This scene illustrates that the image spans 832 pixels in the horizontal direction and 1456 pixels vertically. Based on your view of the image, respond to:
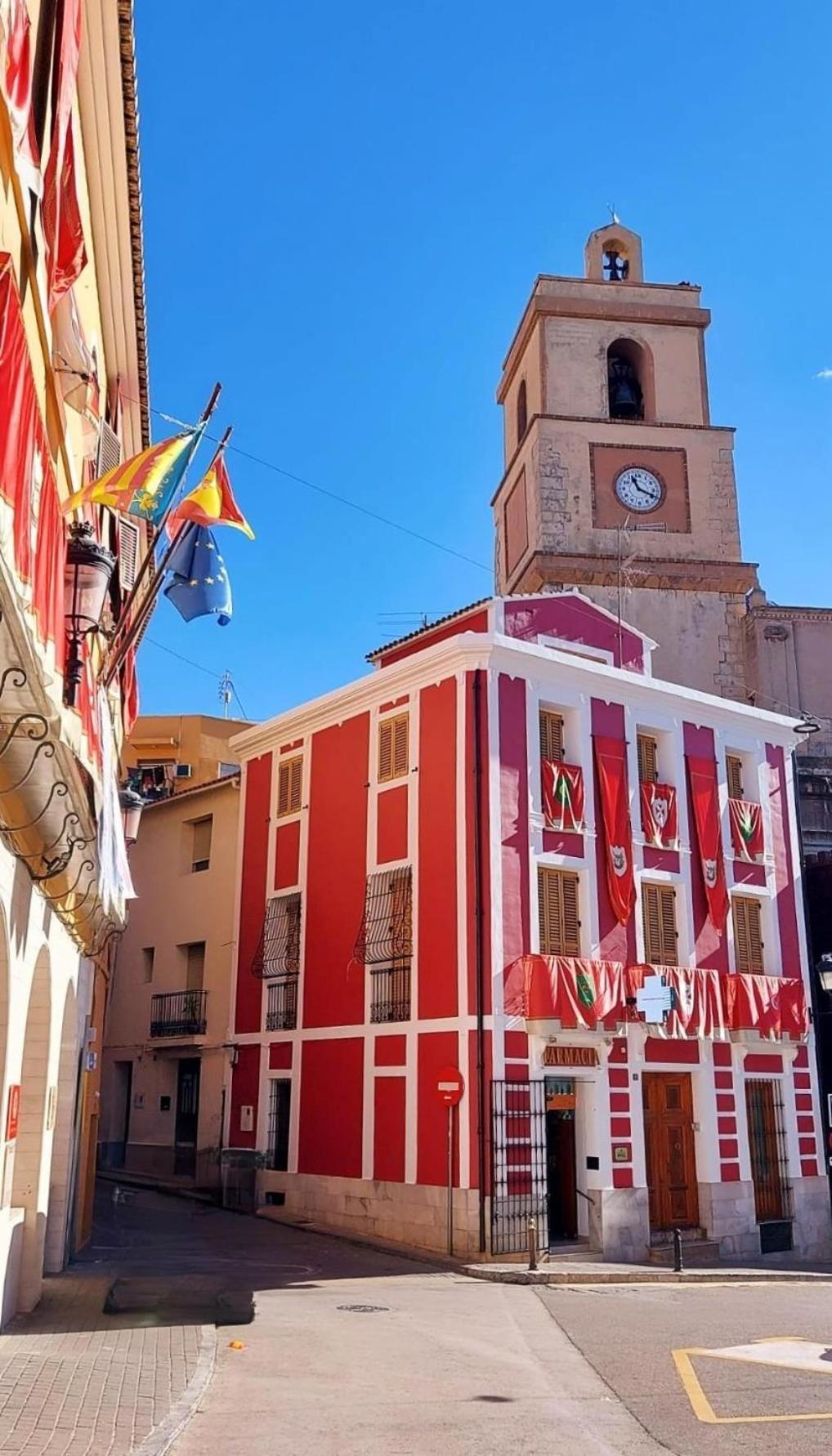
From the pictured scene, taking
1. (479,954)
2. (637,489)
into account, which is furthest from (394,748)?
(637,489)

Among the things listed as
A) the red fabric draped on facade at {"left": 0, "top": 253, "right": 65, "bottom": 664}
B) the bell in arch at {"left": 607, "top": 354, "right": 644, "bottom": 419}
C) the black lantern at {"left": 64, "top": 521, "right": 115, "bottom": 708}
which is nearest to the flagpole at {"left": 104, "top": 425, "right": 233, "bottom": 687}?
Answer: the black lantern at {"left": 64, "top": 521, "right": 115, "bottom": 708}

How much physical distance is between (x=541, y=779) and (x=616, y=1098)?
5.73 m

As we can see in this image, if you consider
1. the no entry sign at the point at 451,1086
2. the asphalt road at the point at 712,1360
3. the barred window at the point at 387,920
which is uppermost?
the barred window at the point at 387,920

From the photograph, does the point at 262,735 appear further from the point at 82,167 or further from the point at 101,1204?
the point at 82,167

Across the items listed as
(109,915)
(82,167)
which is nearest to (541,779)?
(109,915)

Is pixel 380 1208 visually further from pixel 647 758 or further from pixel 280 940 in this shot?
pixel 647 758

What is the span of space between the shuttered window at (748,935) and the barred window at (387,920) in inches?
276

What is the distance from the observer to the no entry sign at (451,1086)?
66.8ft

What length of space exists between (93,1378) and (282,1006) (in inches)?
637

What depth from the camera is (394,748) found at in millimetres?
24109

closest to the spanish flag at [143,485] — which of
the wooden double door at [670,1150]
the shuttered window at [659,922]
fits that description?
the shuttered window at [659,922]

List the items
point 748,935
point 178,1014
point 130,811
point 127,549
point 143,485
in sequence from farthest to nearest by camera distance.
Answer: point 178,1014, point 748,935, point 127,549, point 130,811, point 143,485

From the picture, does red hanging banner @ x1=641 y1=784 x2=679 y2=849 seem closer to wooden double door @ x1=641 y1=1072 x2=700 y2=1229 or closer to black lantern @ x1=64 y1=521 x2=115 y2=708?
wooden double door @ x1=641 y1=1072 x2=700 y2=1229

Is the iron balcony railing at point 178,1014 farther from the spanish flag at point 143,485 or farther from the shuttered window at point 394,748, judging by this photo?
the spanish flag at point 143,485
